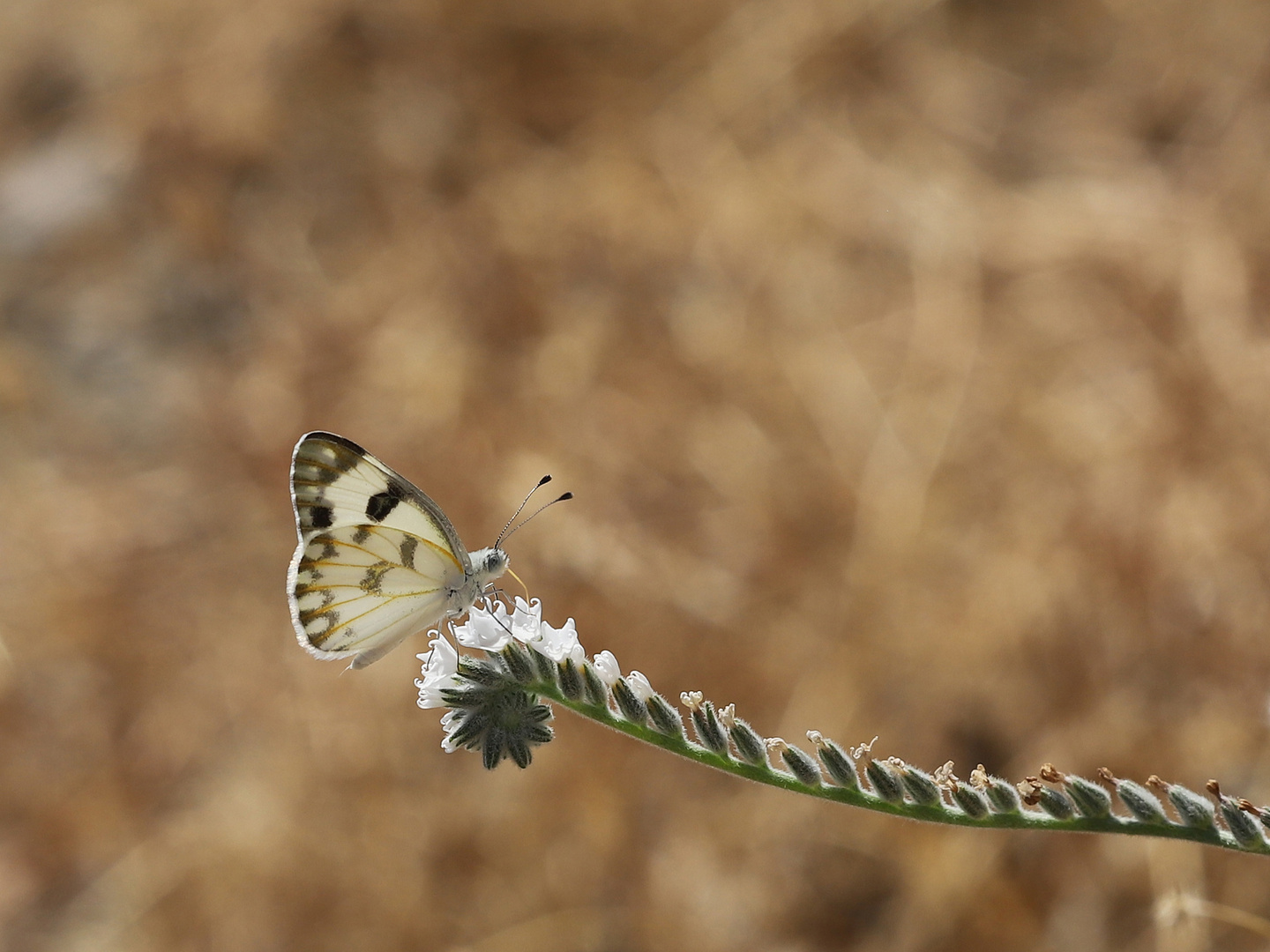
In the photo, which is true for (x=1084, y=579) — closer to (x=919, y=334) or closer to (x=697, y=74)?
(x=919, y=334)

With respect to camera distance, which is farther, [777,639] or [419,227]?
[419,227]

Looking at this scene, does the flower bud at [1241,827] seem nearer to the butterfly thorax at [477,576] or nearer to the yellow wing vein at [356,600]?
the butterfly thorax at [477,576]

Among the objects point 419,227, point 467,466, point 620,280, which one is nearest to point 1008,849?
point 467,466

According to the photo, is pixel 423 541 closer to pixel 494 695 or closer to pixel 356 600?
pixel 356 600

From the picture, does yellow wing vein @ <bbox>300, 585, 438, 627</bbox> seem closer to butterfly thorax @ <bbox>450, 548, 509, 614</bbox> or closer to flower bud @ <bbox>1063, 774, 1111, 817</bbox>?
butterfly thorax @ <bbox>450, 548, 509, 614</bbox>

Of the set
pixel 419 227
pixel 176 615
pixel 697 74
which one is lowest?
pixel 176 615

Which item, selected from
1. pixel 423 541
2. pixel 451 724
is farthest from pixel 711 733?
pixel 423 541
